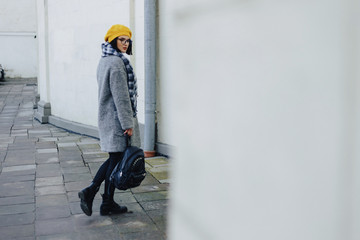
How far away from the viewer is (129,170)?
400 centimetres

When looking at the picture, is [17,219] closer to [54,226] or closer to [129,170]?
[54,226]

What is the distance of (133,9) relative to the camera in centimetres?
746

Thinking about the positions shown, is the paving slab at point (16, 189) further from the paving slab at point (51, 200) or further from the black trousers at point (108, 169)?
the black trousers at point (108, 169)

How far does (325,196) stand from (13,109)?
14521 millimetres

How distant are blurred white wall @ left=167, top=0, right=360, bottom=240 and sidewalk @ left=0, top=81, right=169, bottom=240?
2.71 meters

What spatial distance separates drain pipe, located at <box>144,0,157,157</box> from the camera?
6.86 metres

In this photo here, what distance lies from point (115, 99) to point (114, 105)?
4.4 inches

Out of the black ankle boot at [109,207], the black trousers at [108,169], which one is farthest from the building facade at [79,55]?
the black trousers at [108,169]

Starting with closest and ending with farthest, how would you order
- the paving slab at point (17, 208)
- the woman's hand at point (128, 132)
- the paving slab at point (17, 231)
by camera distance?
1. the paving slab at point (17, 231)
2. the woman's hand at point (128, 132)
3. the paving slab at point (17, 208)

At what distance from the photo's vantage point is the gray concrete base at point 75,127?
893 cm

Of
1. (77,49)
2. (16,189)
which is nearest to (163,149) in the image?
(16,189)

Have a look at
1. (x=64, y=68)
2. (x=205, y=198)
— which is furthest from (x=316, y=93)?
(x=64, y=68)

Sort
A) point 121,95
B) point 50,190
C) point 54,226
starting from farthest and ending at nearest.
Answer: point 50,190 < point 54,226 < point 121,95

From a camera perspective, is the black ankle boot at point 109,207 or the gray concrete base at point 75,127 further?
the gray concrete base at point 75,127
